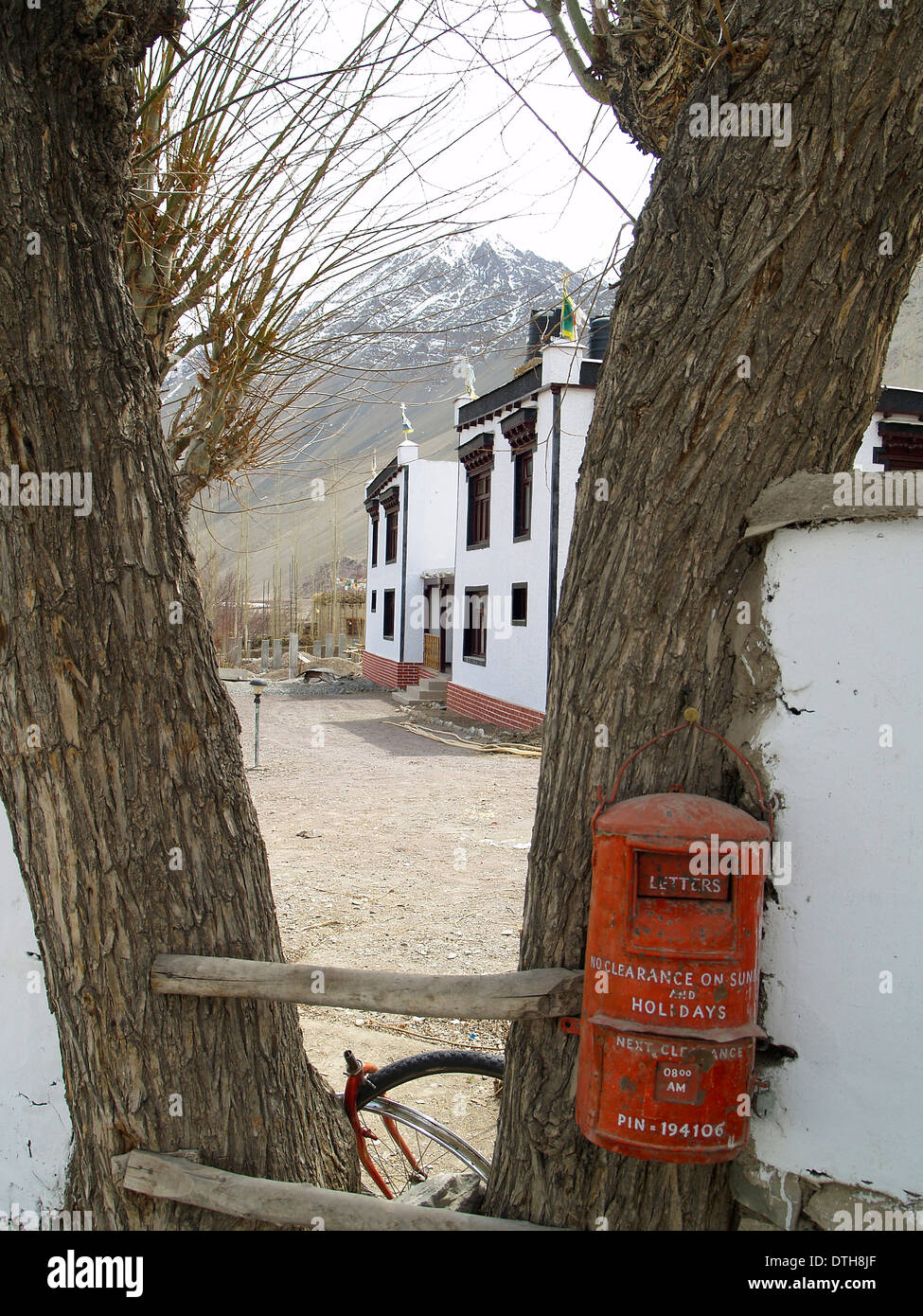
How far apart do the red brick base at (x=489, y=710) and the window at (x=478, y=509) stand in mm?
3341

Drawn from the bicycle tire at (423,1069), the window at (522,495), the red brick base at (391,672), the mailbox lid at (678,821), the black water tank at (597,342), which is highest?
the black water tank at (597,342)

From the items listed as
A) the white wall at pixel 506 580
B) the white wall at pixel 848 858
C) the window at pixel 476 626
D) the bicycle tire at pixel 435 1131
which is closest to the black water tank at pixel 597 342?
the white wall at pixel 506 580

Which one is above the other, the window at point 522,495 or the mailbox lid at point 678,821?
the window at point 522,495

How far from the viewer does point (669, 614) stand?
8.09 ft

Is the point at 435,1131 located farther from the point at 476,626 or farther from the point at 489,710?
the point at 476,626

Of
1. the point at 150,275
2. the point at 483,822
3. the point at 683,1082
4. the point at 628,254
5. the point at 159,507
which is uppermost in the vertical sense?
the point at 150,275

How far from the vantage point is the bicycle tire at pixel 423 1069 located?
11.4 ft

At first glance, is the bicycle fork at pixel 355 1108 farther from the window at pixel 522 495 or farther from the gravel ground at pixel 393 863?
the window at pixel 522 495

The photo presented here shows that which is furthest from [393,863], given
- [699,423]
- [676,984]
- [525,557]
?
[525,557]

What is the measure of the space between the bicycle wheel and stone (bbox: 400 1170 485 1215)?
0.43ft

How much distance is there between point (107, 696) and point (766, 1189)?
7.11 ft
